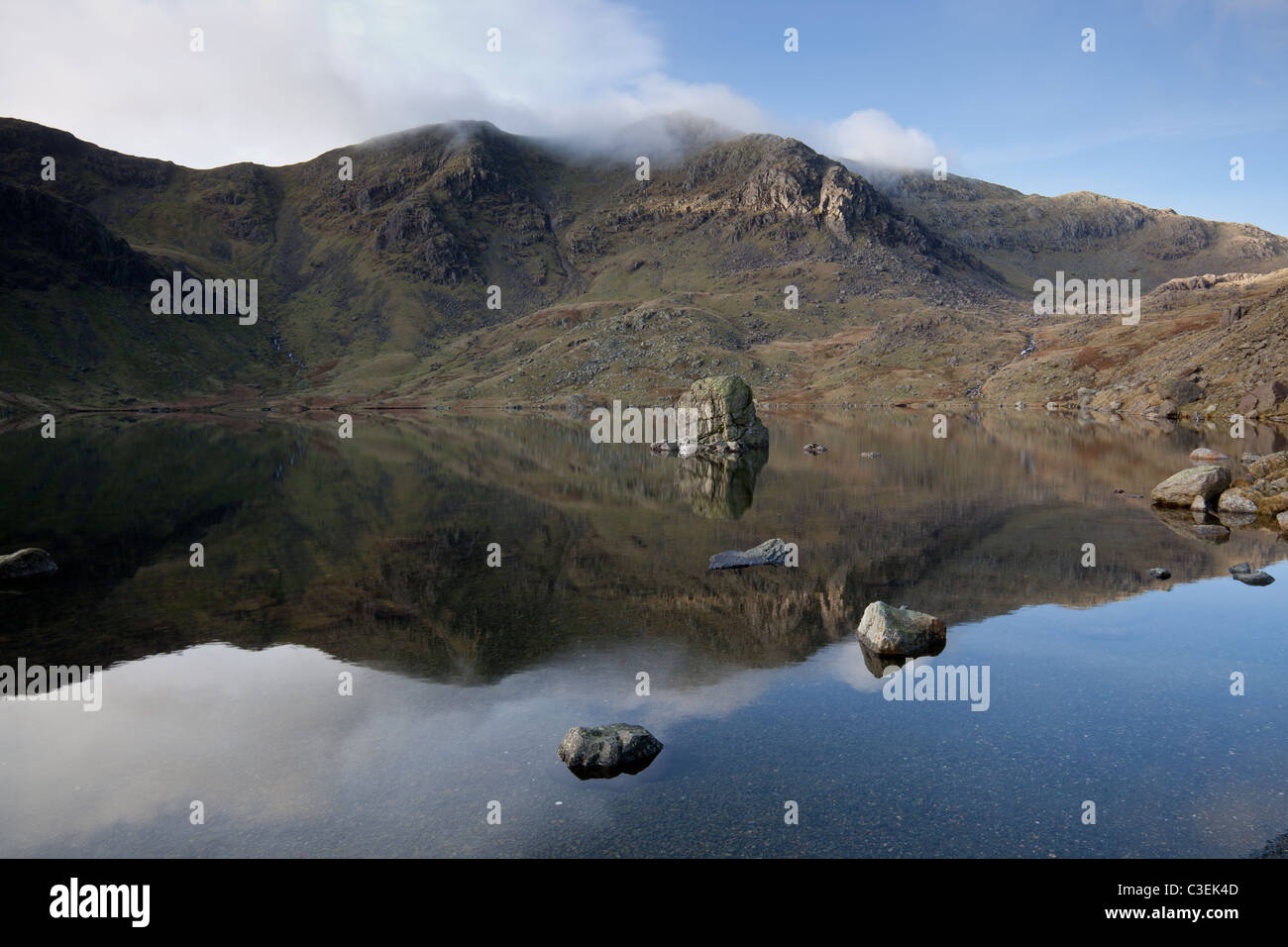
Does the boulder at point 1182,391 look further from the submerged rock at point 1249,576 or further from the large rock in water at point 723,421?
the submerged rock at point 1249,576

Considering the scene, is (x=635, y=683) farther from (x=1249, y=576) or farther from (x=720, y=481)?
(x=720, y=481)

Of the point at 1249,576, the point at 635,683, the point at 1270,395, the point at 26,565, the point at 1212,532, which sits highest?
the point at 1270,395

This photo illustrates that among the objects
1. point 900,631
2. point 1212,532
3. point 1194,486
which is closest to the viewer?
point 900,631

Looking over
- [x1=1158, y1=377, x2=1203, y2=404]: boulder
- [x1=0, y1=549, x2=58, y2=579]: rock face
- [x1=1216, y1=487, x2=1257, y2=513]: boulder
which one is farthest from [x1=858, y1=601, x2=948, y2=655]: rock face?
[x1=1158, y1=377, x2=1203, y2=404]: boulder

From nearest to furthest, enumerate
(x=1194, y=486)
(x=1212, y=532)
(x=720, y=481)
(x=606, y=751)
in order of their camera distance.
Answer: (x=606, y=751) < (x=1212, y=532) < (x=1194, y=486) < (x=720, y=481)

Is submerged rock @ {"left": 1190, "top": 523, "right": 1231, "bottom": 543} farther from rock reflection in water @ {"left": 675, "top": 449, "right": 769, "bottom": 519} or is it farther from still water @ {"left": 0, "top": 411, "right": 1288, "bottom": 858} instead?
rock reflection in water @ {"left": 675, "top": 449, "right": 769, "bottom": 519}

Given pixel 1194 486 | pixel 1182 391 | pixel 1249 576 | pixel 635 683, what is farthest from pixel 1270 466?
pixel 1182 391

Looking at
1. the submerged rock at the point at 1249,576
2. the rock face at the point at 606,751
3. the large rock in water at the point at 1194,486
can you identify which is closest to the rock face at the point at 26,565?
the rock face at the point at 606,751
